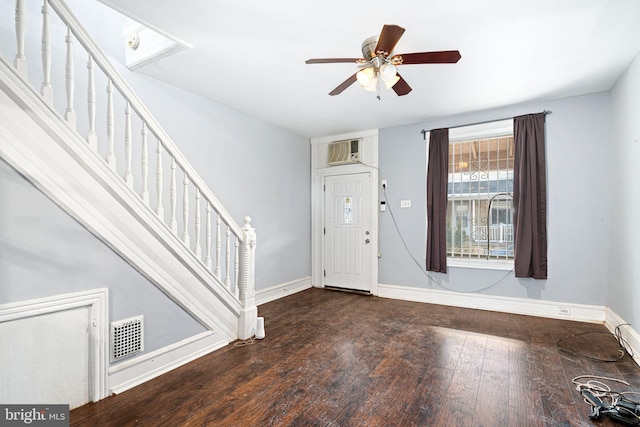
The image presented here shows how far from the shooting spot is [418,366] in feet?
8.46

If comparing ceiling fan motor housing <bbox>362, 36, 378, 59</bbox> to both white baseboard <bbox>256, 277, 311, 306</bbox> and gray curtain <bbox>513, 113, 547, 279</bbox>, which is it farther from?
white baseboard <bbox>256, 277, 311, 306</bbox>

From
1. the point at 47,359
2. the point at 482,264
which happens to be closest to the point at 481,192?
the point at 482,264

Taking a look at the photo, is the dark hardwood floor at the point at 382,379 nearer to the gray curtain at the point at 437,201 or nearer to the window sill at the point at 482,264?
the window sill at the point at 482,264

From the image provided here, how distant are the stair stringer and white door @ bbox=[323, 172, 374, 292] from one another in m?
2.92

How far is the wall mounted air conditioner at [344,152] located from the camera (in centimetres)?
515

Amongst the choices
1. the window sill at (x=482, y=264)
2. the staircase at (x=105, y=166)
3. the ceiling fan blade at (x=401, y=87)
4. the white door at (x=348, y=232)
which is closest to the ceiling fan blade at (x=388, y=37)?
the ceiling fan blade at (x=401, y=87)

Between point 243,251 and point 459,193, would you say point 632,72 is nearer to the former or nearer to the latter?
point 459,193

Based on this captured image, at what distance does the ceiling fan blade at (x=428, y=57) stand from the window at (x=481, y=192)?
97.7 inches

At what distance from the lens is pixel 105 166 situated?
2031mm

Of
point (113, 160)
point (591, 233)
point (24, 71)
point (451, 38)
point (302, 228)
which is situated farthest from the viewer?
point (302, 228)

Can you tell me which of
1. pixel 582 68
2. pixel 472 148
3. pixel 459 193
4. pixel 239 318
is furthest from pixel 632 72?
pixel 239 318

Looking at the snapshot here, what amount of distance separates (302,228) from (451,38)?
369 centimetres

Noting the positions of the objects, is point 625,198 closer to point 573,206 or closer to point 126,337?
point 573,206

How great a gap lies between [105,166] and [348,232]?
388cm
